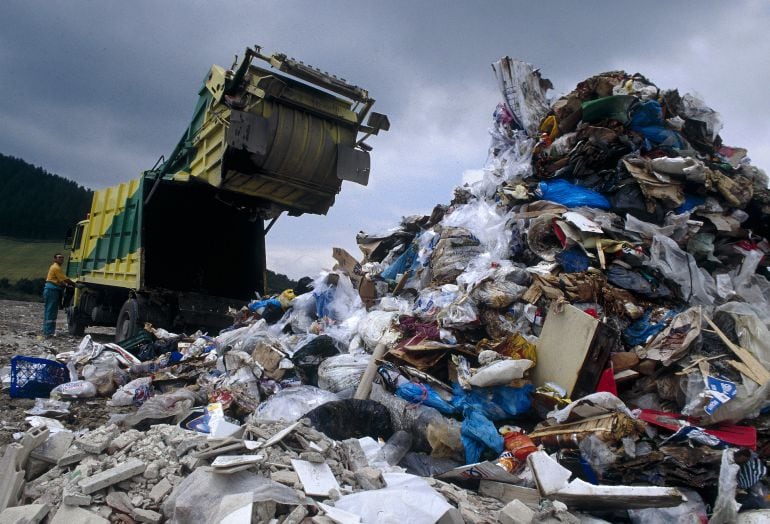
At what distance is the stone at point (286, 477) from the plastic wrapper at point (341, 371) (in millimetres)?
1624

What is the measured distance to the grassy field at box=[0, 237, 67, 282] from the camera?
21.3 m

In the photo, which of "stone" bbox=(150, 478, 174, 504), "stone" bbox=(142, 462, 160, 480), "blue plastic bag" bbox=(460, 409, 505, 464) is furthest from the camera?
"blue plastic bag" bbox=(460, 409, 505, 464)

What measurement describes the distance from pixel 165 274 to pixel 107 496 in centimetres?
484

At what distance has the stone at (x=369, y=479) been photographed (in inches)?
86.8

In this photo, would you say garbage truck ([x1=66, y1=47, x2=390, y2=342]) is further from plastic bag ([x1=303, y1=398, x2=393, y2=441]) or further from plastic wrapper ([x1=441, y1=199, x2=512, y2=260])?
plastic bag ([x1=303, y1=398, x2=393, y2=441])


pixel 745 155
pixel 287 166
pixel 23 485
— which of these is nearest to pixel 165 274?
pixel 287 166

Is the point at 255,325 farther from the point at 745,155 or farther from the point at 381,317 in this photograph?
the point at 745,155

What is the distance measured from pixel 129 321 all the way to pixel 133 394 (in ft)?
8.42

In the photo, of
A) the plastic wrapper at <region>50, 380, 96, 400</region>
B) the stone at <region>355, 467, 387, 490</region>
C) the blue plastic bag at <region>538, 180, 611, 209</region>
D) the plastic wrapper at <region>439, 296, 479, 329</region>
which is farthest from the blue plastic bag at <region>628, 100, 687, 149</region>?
the plastic wrapper at <region>50, 380, 96, 400</region>

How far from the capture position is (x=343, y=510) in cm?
192

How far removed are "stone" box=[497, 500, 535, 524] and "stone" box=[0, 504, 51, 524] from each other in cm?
182

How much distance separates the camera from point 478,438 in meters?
2.91

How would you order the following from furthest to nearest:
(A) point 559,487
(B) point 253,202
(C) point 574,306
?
(B) point 253,202, (C) point 574,306, (A) point 559,487

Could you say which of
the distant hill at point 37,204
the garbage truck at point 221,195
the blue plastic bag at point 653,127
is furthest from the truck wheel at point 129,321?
the distant hill at point 37,204
